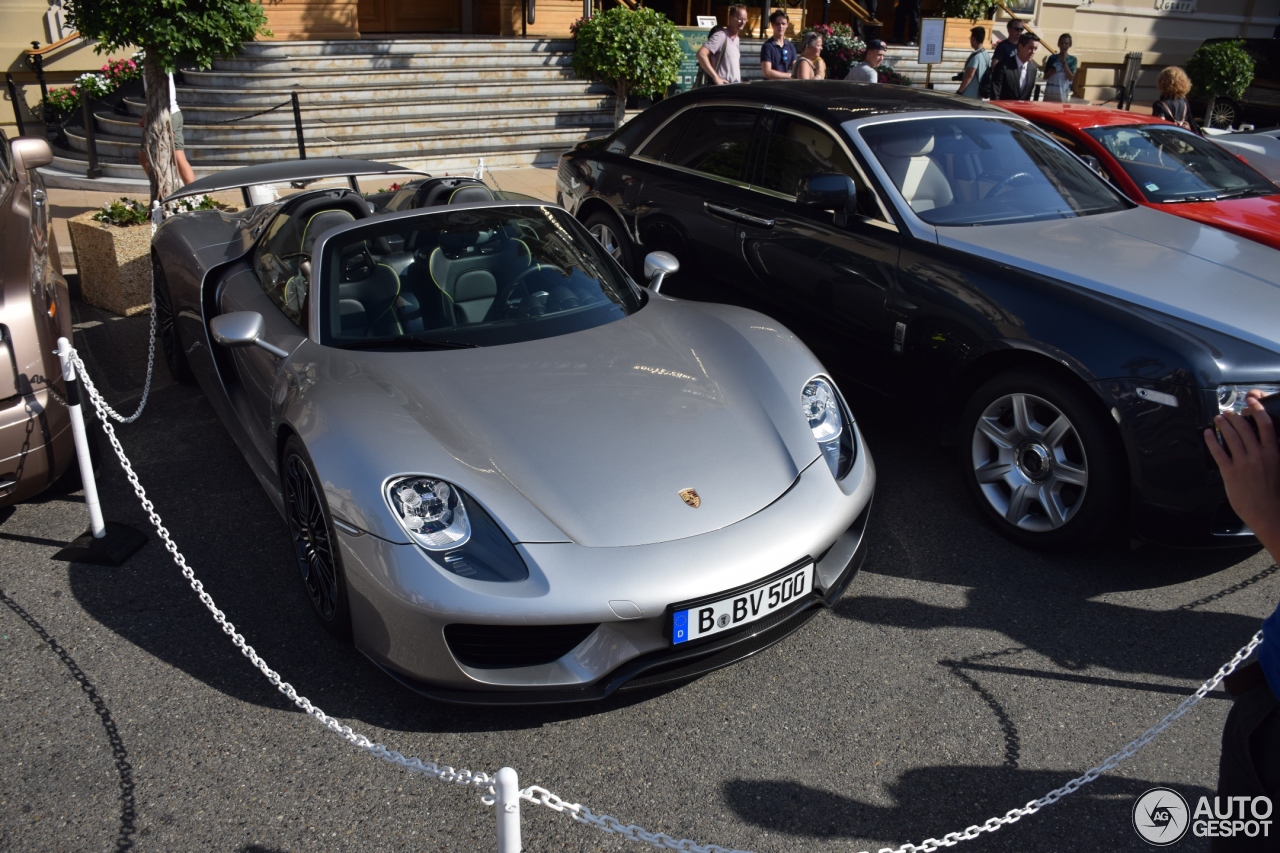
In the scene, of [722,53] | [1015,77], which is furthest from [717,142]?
[1015,77]

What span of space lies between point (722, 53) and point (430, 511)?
27.8 ft

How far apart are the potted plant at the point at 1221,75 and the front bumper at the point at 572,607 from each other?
61.3ft

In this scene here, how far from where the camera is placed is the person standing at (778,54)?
10.7m

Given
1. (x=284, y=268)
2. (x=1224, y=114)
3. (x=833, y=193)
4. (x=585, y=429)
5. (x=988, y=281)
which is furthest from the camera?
(x=1224, y=114)

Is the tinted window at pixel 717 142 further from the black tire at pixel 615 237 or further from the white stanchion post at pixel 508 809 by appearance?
the white stanchion post at pixel 508 809

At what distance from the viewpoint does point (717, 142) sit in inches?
225

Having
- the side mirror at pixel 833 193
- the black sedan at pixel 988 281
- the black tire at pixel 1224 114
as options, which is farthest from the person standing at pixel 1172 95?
the black tire at pixel 1224 114

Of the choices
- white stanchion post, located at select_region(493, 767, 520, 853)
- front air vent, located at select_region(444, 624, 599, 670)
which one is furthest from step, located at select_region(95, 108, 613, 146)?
white stanchion post, located at select_region(493, 767, 520, 853)

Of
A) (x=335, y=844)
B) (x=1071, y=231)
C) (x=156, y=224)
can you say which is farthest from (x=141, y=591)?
(x=1071, y=231)

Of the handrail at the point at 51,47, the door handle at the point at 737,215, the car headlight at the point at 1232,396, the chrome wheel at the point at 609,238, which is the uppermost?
the handrail at the point at 51,47

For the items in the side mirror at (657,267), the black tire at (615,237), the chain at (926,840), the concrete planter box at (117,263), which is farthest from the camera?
the concrete planter box at (117,263)

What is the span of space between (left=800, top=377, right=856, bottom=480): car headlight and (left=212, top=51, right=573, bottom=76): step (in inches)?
368

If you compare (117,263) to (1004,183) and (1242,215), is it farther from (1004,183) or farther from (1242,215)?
(1242,215)

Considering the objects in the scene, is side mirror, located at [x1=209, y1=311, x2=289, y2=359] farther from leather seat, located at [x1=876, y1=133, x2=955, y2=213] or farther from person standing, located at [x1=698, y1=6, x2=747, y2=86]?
person standing, located at [x1=698, y1=6, x2=747, y2=86]
